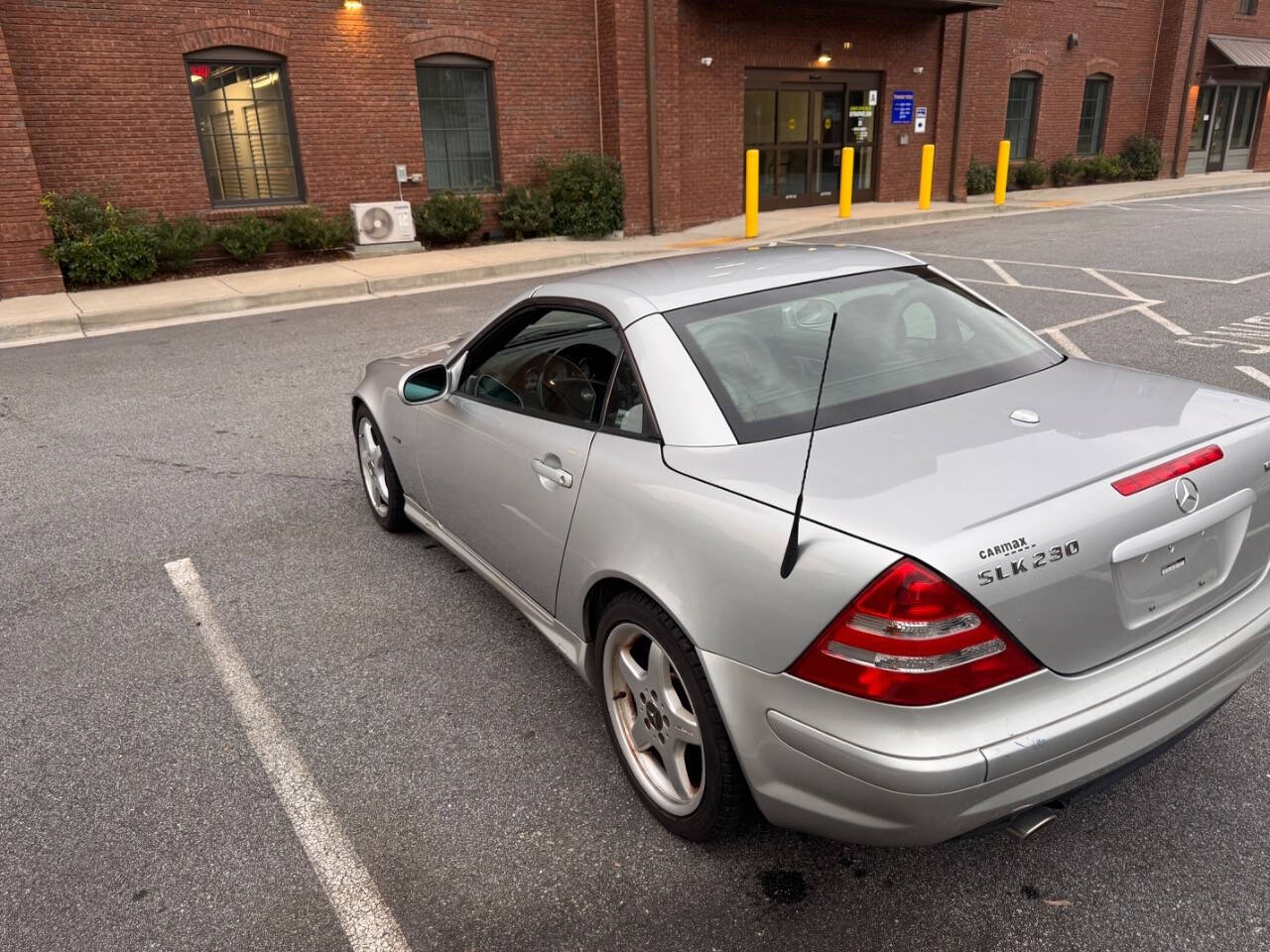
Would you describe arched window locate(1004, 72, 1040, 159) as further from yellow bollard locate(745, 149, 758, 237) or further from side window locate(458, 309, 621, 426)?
side window locate(458, 309, 621, 426)

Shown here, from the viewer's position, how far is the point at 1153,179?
26.4 metres

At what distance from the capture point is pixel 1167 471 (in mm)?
2225

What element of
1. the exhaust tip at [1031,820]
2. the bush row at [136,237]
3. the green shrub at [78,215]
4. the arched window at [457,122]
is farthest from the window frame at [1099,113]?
the exhaust tip at [1031,820]

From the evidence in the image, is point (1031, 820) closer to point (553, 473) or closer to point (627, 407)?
point (627, 407)

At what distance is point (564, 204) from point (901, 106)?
874 cm

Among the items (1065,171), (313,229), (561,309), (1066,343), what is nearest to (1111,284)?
(1066,343)

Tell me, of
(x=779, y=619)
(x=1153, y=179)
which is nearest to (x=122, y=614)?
(x=779, y=619)

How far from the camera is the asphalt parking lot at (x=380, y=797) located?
7.70 ft

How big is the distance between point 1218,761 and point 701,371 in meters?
1.94

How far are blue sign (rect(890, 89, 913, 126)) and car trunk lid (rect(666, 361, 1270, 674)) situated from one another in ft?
64.3

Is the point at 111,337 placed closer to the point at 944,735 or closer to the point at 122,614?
the point at 122,614

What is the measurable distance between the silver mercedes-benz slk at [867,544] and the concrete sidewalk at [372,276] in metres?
9.91

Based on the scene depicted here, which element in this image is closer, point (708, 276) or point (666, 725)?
point (666, 725)

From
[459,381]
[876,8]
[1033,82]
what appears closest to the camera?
[459,381]
